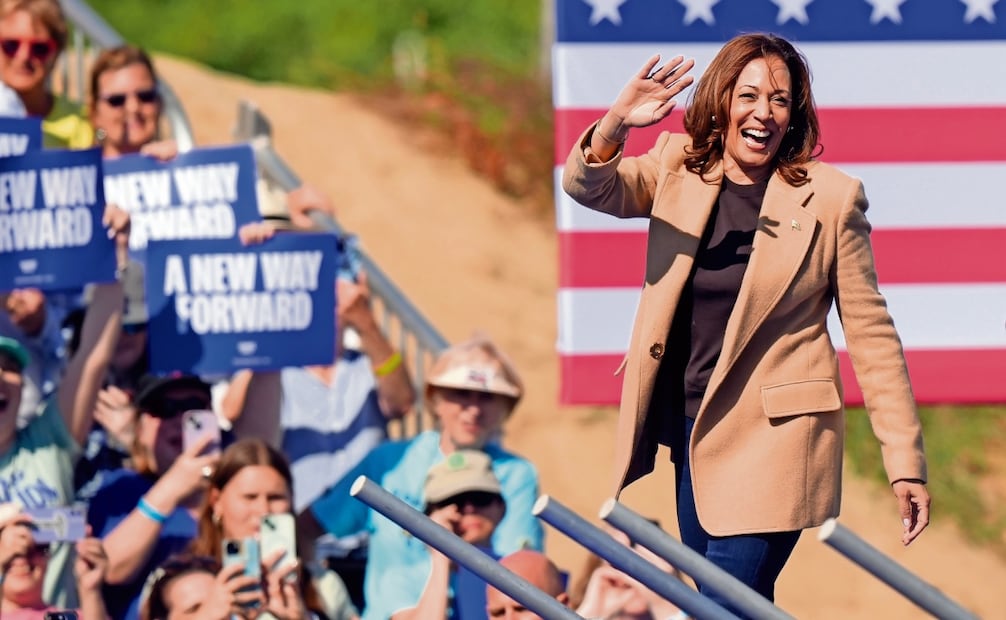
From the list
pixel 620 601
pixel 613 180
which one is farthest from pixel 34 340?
pixel 613 180

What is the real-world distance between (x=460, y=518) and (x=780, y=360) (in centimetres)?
223

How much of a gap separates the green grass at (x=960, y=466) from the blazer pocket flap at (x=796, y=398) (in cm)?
846

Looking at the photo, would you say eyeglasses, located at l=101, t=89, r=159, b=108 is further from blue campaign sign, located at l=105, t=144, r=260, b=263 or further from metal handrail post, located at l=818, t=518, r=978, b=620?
metal handrail post, located at l=818, t=518, r=978, b=620

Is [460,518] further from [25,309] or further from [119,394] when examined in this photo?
[25,309]

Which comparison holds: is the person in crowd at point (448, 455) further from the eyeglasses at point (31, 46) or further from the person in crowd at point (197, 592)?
the eyeglasses at point (31, 46)

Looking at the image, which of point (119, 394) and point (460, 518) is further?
point (119, 394)

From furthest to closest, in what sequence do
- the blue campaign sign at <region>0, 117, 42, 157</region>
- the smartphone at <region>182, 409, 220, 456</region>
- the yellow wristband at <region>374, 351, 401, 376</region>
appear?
the yellow wristband at <region>374, 351, 401, 376</region> → the blue campaign sign at <region>0, 117, 42, 157</region> → the smartphone at <region>182, 409, 220, 456</region>

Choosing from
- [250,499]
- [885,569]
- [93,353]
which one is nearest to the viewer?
[885,569]

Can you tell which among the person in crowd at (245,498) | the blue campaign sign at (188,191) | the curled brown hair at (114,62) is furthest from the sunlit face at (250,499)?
the curled brown hair at (114,62)

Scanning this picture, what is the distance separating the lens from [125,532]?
18.9 feet

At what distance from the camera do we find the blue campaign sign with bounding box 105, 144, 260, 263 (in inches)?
253

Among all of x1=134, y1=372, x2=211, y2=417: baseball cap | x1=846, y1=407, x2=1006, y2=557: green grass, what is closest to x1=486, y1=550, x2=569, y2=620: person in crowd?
x1=134, y1=372, x2=211, y2=417: baseball cap

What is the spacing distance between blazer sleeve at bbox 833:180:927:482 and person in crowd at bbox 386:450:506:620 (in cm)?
211

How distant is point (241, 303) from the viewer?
245 inches
